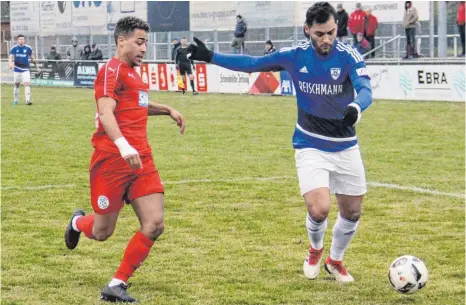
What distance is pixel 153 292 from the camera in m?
6.85

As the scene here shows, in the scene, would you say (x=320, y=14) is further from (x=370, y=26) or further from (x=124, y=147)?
(x=370, y=26)

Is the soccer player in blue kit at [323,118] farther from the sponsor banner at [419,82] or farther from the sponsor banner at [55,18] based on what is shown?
the sponsor banner at [55,18]

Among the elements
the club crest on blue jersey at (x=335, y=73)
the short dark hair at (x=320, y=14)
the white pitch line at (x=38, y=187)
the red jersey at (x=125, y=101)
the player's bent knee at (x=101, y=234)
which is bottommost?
A: the white pitch line at (x=38, y=187)

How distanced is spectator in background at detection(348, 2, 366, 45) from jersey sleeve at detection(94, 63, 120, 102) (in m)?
22.7

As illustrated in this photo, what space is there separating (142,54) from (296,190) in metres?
5.78

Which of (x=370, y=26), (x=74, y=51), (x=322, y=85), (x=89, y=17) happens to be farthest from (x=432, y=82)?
(x=89, y=17)

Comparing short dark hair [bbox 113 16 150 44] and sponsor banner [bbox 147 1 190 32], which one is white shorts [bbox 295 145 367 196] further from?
sponsor banner [bbox 147 1 190 32]

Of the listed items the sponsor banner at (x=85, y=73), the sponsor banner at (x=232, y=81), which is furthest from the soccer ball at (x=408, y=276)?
the sponsor banner at (x=85, y=73)

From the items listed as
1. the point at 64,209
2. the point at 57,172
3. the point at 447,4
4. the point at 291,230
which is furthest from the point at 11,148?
the point at 447,4

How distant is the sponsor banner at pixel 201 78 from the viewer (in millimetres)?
34312

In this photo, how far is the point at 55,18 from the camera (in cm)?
5034

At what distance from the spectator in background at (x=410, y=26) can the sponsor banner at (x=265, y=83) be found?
5.10 metres

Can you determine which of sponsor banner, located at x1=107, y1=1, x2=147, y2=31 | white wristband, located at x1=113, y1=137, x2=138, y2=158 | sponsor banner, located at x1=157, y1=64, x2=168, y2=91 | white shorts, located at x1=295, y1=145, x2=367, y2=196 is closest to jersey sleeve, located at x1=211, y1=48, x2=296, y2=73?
white shorts, located at x1=295, y1=145, x2=367, y2=196

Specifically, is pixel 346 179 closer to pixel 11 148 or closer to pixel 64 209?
pixel 64 209
